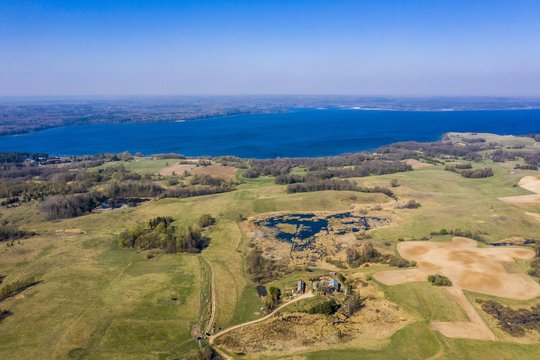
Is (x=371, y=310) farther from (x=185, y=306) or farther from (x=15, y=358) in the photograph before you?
(x=15, y=358)

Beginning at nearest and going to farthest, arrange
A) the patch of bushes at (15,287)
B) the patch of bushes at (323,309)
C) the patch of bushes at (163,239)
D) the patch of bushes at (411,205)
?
the patch of bushes at (323,309) < the patch of bushes at (15,287) < the patch of bushes at (163,239) < the patch of bushes at (411,205)

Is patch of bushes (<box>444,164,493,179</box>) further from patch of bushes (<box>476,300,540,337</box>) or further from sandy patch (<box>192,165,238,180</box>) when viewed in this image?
patch of bushes (<box>476,300,540,337</box>)

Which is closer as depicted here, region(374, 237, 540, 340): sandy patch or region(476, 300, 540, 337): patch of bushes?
region(476, 300, 540, 337): patch of bushes

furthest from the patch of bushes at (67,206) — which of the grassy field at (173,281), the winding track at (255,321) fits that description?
the winding track at (255,321)

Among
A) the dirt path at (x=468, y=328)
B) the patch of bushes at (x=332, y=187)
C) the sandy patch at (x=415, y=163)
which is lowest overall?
the dirt path at (x=468, y=328)

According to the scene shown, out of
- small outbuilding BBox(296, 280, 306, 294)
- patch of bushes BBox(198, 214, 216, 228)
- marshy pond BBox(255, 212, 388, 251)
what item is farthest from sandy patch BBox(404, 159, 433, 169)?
small outbuilding BBox(296, 280, 306, 294)

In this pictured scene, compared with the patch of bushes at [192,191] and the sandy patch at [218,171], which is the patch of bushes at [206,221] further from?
the sandy patch at [218,171]
